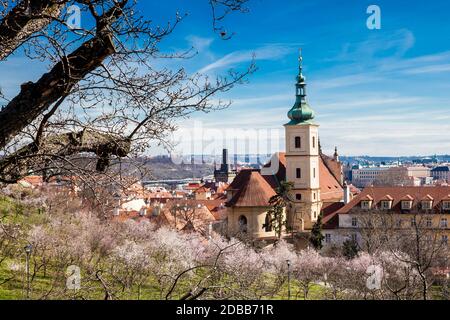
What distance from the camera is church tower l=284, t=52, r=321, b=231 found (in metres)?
47.1

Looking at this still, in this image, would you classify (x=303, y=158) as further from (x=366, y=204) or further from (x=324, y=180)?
(x=366, y=204)

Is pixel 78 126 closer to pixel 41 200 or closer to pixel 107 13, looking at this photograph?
pixel 107 13

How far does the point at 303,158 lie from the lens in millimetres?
48781

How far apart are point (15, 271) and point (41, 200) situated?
9.64 m

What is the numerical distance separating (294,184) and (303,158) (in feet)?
8.33

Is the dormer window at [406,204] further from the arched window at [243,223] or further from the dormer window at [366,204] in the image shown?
the arched window at [243,223]

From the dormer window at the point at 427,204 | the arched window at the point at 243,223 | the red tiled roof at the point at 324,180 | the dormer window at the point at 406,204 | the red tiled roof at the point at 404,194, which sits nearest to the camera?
the dormer window at the point at 427,204

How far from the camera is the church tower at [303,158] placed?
1854 inches

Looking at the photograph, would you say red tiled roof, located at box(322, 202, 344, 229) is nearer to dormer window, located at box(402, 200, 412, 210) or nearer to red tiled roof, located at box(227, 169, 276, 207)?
red tiled roof, located at box(227, 169, 276, 207)

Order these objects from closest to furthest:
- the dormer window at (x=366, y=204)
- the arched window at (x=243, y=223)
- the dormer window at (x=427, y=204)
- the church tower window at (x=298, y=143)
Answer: the dormer window at (x=427, y=204)
the dormer window at (x=366, y=204)
the arched window at (x=243, y=223)
the church tower window at (x=298, y=143)

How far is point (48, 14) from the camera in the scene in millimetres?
4559

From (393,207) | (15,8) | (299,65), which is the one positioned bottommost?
(393,207)

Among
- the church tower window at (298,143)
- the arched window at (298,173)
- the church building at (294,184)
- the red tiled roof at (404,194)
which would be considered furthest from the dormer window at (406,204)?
the church tower window at (298,143)
